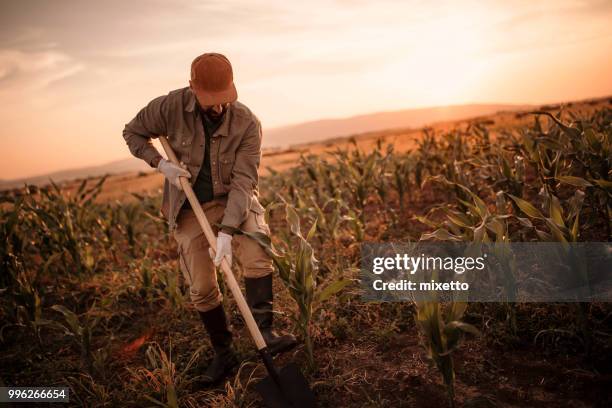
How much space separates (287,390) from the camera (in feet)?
6.36

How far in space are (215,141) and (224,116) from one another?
0.52 feet

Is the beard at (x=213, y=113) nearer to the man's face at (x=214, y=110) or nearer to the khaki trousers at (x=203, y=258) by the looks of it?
the man's face at (x=214, y=110)

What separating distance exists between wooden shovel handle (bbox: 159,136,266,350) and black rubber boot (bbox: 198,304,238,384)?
28 centimetres

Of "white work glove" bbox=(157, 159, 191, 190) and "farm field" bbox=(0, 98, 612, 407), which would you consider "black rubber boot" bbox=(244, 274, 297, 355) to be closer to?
"farm field" bbox=(0, 98, 612, 407)

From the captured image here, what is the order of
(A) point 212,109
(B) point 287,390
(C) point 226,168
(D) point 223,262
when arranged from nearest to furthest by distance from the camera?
(B) point 287,390 → (D) point 223,262 → (A) point 212,109 → (C) point 226,168

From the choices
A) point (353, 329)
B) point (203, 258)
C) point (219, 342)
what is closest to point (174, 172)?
point (203, 258)

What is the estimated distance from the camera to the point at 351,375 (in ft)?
6.86

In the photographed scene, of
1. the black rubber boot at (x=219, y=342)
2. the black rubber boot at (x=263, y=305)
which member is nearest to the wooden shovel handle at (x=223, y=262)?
the black rubber boot at (x=263, y=305)

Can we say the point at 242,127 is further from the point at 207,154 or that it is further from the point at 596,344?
the point at 596,344

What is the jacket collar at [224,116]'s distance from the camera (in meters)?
2.32

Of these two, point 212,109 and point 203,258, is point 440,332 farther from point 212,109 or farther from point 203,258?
point 212,109

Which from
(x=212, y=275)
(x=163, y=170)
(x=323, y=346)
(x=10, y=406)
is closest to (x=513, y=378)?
(x=323, y=346)

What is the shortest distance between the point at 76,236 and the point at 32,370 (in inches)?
59.8

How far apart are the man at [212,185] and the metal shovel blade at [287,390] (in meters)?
0.35
